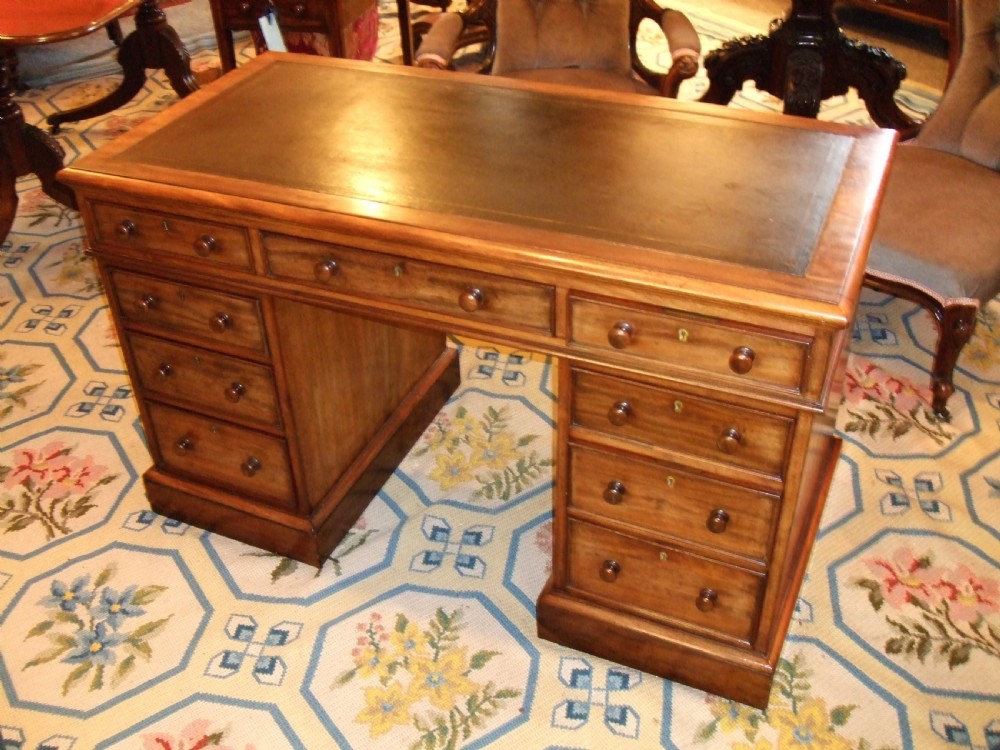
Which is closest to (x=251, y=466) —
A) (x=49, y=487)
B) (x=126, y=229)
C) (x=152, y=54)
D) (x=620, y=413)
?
(x=126, y=229)

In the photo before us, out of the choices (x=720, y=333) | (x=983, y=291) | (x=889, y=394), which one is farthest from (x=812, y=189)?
(x=889, y=394)

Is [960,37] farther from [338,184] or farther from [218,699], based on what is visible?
[218,699]

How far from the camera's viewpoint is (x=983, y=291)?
2596 millimetres

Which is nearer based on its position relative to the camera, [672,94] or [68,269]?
[672,94]

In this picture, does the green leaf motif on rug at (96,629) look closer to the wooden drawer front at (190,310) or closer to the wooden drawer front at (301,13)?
the wooden drawer front at (190,310)

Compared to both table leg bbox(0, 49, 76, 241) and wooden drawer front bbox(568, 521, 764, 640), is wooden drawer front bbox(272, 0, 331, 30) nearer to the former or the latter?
table leg bbox(0, 49, 76, 241)

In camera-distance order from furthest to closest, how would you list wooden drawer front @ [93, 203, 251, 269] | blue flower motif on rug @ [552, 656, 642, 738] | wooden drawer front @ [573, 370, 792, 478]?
blue flower motif on rug @ [552, 656, 642, 738] → wooden drawer front @ [93, 203, 251, 269] → wooden drawer front @ [573, 370, 792, 478]

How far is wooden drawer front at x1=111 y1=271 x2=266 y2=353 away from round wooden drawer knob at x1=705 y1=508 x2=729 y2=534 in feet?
3.22

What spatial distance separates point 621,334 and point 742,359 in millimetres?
201

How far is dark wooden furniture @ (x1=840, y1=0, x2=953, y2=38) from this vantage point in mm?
4887

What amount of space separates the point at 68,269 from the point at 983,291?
3.03 m

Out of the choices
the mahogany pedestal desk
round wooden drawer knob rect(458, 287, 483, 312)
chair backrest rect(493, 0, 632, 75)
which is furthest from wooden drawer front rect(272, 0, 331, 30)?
round wooden drawer knob rect(458, 287, 483, 312)

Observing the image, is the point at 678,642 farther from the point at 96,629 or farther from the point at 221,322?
the point at 96,629

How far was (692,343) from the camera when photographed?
1.58m
